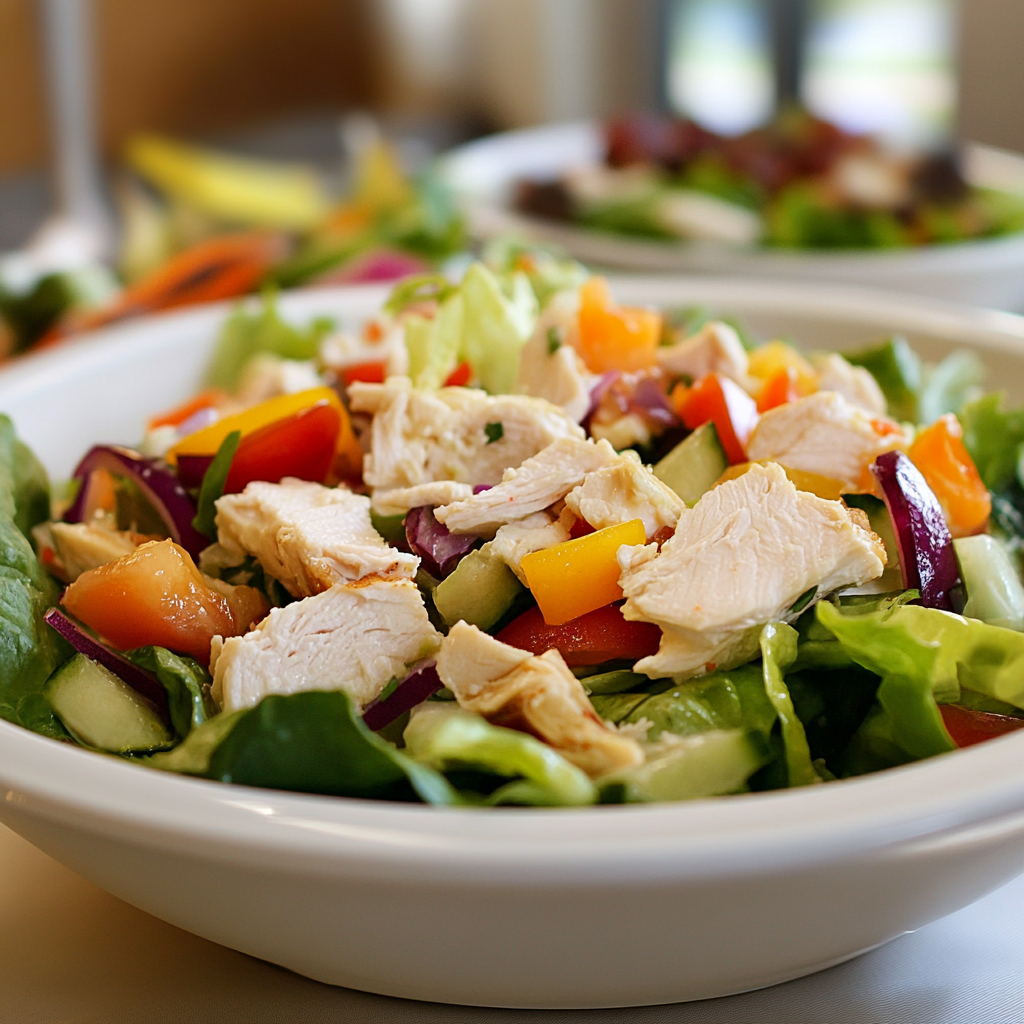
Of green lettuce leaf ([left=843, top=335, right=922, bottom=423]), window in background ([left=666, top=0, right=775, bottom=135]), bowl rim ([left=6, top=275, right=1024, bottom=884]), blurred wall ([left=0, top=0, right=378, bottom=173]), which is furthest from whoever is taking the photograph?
window in background ([left=666, top=0, right=775, bottom=135])

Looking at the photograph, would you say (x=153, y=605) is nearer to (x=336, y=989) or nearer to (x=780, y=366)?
(x=336, y=989)

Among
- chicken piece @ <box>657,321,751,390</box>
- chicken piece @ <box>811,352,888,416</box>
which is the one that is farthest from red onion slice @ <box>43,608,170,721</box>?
chicken piece @ <box>811,352,888,416</box>

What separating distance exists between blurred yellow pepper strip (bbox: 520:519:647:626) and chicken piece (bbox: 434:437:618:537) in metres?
0.09

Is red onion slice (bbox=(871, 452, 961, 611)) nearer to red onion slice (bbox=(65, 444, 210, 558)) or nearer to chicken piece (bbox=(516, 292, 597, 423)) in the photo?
chicken piece (bbox=(516, 292, 597, 423))

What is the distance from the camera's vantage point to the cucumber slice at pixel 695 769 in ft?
2.90

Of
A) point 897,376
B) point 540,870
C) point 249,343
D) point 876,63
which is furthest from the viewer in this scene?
point 876,63

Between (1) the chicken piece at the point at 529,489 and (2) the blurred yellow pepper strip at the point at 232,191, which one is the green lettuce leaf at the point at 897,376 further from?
(2) the blurred yellow pepper strip at the point at 232,191

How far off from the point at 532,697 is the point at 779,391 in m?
0.68

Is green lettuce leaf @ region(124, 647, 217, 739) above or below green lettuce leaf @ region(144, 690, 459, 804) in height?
below

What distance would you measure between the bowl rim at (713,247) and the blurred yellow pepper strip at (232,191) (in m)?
0.67

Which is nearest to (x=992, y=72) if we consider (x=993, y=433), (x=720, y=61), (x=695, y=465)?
(x=720, y=61)

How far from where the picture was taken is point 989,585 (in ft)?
3.88

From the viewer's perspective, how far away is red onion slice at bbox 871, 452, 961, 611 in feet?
3.81

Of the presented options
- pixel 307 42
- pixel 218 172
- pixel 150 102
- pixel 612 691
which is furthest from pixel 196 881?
pixel 307 42
